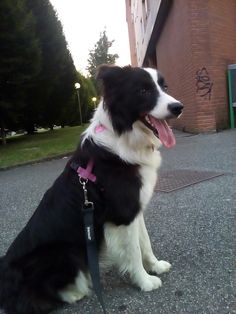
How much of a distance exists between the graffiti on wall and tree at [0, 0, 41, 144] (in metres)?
7.73

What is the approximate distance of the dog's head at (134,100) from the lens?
2.74 meters

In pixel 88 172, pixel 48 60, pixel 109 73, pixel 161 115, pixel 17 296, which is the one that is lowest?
pixel 17 296

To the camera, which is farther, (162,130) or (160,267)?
(160,267)

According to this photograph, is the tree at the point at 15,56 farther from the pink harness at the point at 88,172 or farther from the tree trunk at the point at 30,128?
the pink harness at the point at 88,172

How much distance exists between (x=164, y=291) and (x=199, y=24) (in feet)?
35.0

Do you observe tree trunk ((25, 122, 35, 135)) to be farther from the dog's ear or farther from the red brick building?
the dog's ear

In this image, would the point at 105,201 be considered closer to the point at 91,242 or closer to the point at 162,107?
the point at 91,242

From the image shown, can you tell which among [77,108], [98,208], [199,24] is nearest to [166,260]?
[98,208]

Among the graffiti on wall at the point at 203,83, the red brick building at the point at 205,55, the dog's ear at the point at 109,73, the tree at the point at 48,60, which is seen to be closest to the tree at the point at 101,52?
the tree at the point at 48,60

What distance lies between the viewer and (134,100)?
9.00ft

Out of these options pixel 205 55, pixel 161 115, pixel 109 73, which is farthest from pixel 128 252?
pixel 205 55

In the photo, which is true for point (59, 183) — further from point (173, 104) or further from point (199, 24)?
point (199, 24)

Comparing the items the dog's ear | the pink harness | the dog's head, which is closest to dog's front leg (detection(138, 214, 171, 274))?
the pink harness

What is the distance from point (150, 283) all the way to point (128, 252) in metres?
0.32
